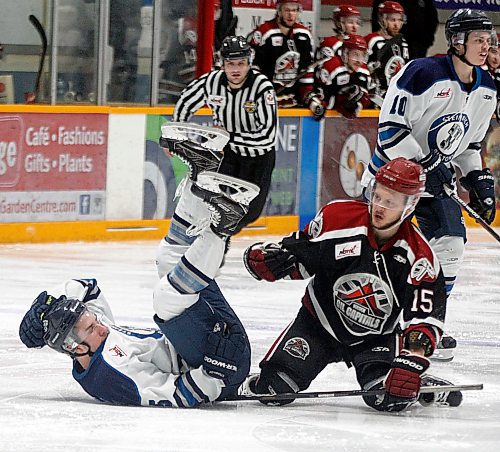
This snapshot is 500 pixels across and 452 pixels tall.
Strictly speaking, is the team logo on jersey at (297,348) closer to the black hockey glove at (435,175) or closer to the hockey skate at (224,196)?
the hockey skate at (224,196)

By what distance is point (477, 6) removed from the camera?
11.6 m

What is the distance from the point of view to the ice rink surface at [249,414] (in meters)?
3.42

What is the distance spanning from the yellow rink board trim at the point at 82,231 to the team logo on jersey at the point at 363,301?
4.06m

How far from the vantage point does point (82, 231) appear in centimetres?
802

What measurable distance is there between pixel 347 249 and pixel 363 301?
0.15 m

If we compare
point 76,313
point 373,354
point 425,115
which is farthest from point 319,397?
point 425,115

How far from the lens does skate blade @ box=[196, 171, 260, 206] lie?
3576mm

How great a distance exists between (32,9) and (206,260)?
15.8ft

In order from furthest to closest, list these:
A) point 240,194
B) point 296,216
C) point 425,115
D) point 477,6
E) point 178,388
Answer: point 477,6
point 296,216
point 425,115
point 178,388
point 240,194

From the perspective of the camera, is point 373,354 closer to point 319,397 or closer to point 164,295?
point 319,397

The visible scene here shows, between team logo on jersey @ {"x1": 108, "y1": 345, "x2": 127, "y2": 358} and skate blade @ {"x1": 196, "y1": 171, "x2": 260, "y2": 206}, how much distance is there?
0.56 meters

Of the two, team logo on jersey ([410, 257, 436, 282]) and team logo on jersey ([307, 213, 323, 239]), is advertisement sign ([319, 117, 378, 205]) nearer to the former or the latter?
team logo on jersey ([307, 213, 323, 239])

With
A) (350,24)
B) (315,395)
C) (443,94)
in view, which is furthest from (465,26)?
(350,24)

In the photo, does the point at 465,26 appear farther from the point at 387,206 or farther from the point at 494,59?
the point at 494,59
